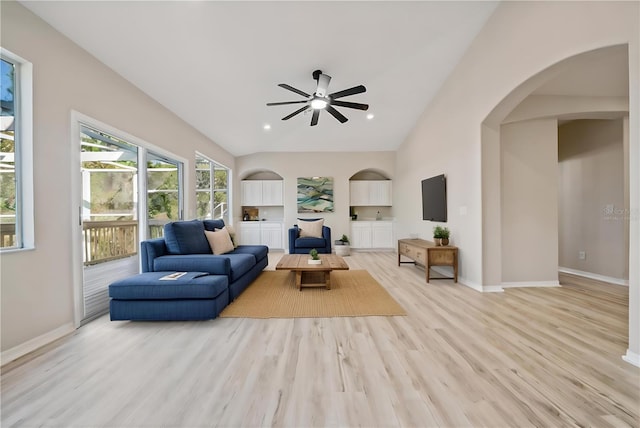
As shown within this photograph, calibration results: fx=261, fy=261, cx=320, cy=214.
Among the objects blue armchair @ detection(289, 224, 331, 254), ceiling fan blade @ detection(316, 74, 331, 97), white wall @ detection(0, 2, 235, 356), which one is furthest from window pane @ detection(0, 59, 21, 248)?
blue armchair @ detection(289, 224, 331, 254)

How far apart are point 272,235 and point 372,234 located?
2839 millimetres

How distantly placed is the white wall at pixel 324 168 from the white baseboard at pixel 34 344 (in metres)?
5.15

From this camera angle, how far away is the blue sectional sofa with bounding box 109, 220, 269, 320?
99.7 inches

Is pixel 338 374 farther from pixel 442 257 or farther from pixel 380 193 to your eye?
pixel 380 193

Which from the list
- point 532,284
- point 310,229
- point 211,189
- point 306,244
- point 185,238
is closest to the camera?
point 185,238

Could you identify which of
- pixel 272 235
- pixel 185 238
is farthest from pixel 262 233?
pixel 185 238

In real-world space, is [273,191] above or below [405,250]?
above

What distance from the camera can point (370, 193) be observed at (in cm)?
761

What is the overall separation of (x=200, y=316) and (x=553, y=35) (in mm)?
4332

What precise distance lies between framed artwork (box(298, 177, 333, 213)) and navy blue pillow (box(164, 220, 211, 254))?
385 cm

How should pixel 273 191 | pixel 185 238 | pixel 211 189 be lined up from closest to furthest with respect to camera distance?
pixel 185 238
pixel 211 189
pixel 273 191

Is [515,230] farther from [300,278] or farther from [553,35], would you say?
[300,278]

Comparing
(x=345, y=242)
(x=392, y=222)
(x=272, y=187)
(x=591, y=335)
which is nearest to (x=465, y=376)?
(x=591, y=335)

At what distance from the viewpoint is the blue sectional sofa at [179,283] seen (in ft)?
8.31
